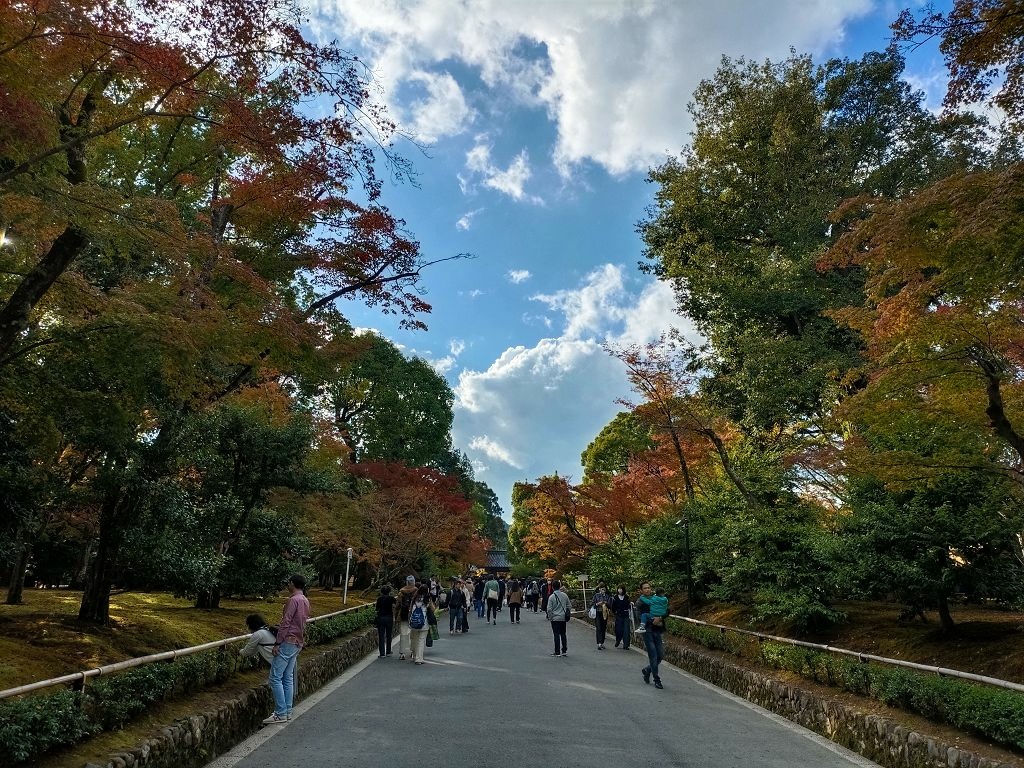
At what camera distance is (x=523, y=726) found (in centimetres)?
659

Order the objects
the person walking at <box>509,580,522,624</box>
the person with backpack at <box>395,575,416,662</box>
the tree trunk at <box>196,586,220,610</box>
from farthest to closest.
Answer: the person walking at <box>509,580,522,624</box> < the tree trunk at <box>196,586,220,610</box> < the person with backpack at <box>395,575,416,662</box>

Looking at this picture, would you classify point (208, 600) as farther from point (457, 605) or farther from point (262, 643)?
point (262, 643)

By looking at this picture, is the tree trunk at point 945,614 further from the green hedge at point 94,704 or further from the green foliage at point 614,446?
the green foliage at point 614,446

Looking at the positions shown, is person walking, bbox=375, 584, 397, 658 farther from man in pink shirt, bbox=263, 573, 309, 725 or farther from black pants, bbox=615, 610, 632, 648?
black pants, bbox=615, 610, 632, 648

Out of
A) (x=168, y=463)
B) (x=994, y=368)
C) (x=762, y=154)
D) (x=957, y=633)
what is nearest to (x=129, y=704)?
(x=168, y=463)

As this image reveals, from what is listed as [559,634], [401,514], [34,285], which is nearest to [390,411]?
[401,514]

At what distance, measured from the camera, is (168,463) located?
1034 centimetres

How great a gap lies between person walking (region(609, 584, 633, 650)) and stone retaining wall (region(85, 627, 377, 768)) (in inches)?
356

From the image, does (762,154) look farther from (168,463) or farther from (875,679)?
(168,463)

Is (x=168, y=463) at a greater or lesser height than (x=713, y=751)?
greater

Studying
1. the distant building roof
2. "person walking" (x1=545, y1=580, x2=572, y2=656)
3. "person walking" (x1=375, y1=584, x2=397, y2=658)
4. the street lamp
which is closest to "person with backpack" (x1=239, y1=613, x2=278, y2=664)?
"person walking" (x1=375, y1=584, x2=397, y2=658)

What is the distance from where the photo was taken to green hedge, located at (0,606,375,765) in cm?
398

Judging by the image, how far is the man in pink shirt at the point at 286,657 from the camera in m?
6.79

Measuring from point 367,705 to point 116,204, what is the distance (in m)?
6.29
